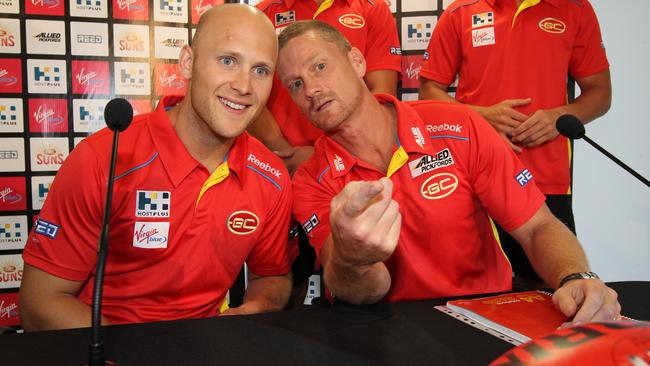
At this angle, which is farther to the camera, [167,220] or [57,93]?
[57,93]

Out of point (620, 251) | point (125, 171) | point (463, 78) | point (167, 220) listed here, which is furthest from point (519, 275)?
point (620, 251)

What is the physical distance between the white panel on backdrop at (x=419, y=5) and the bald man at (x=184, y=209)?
5.46 ft

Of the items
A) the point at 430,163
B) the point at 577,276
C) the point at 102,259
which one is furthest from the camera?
the point at 430,163

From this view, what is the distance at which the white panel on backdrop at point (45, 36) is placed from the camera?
Answer: 302cm

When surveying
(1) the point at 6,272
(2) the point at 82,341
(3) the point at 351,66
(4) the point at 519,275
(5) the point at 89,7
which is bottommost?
(1) the point at 6,272

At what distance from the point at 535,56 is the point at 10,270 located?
292 cm

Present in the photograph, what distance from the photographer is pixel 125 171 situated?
1470 mm

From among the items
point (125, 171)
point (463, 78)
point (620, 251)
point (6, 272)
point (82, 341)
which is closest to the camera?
point (82, 341)

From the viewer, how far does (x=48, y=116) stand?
121 inches

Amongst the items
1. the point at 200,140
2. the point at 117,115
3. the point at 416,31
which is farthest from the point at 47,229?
the point at 416,31

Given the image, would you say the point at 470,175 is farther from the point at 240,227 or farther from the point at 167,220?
the point at 167,220

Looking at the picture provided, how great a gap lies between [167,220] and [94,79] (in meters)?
1.95

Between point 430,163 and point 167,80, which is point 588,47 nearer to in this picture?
point 430,163

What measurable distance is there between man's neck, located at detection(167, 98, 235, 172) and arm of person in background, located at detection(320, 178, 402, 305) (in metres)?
0.53
